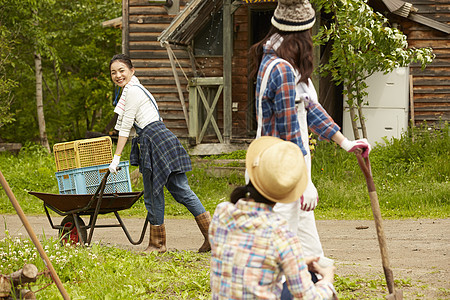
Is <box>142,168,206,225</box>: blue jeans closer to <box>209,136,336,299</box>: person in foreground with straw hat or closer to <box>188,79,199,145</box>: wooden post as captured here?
<box>209,136,336,299</box>: person in foreground with straw hat

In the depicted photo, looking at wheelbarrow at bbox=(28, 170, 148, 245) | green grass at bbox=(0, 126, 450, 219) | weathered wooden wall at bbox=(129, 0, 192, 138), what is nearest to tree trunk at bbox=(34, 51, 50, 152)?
weathered wooden wall at bbox=(129, 0, 192, 138)

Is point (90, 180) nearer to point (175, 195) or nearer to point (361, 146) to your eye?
point (175, 195)

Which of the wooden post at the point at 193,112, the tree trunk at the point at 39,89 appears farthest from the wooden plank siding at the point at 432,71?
the tree trunk at the point at 39,89

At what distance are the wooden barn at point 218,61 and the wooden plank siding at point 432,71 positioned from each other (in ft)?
0.06

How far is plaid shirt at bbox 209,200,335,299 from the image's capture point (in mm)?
3080

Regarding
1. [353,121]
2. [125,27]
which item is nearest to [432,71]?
[353,121]

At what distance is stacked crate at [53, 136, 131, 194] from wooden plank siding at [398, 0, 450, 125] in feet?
26.7

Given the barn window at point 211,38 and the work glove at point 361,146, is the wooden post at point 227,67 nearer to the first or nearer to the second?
the barn window at point 211,38

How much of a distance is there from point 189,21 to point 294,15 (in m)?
9.15

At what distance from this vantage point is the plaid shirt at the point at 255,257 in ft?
10.1

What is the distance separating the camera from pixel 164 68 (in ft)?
49.8

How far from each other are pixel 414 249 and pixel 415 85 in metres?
7.28

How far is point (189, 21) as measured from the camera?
13.2 metres

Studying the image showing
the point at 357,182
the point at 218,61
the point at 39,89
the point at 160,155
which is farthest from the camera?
the point at 39,89
